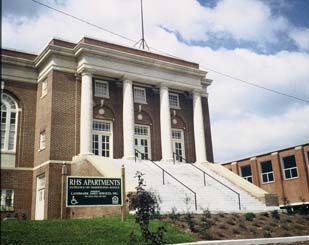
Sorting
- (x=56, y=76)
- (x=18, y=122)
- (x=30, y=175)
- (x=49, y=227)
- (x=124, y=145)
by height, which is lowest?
(x=49, y=227)

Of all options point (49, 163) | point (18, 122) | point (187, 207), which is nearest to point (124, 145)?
point (49, 163)

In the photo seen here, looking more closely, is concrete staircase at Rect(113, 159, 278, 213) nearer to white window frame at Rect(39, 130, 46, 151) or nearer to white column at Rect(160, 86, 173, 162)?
white column at Rect(160, 86, 173, 162)

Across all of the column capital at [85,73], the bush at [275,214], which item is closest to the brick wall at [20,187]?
the column capital at [85,73]

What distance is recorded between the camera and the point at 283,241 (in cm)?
1329

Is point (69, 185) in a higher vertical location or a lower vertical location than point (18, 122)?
lower

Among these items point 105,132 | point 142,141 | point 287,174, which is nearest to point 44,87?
point 105,132

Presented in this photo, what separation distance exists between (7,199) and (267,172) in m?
28.6

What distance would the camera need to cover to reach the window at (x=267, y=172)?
4147cm

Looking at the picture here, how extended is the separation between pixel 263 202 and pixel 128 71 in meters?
12.3

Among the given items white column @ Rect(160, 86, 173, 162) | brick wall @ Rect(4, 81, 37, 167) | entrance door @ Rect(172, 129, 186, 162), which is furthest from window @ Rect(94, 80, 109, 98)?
entrance door @ Rect(172, 129, 186, 162)

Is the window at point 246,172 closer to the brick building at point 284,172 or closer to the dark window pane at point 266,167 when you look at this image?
the brick building at point 284,172

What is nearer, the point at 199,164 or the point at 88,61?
the point at 88,61

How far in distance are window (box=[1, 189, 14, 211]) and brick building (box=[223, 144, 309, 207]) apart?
78.4 ft

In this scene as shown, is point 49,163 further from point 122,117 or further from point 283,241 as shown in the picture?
point 283,241
